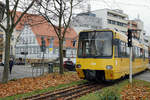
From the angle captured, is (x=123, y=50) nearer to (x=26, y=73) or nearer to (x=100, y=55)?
(x=100, y=55)

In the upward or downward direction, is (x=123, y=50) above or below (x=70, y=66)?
above

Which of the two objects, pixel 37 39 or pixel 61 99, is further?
pixel 37 39

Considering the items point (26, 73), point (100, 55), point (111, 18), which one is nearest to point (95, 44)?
point (100, 55)

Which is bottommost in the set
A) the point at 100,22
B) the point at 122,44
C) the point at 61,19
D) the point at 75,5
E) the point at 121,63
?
the point at 121,63

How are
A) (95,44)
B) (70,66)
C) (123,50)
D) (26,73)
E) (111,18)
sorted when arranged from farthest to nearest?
(111,18), (70,66), (26,73), (123,50), (95,44)

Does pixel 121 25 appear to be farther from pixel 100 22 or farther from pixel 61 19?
pixel 61 19

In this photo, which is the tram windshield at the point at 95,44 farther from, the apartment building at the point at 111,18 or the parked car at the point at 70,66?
the apartment building at the point at 111,18

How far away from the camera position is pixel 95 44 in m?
12.7

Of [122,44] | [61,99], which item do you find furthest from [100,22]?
[61,99]

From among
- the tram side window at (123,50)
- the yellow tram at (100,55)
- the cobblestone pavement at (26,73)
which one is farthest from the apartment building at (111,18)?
the yellow tram at (100,55)

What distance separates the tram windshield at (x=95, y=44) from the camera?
12445mm

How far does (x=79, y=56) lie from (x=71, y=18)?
7465 mm

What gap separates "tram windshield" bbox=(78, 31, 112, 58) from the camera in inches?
490

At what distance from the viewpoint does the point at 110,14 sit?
Answer: 78812 millimetres
